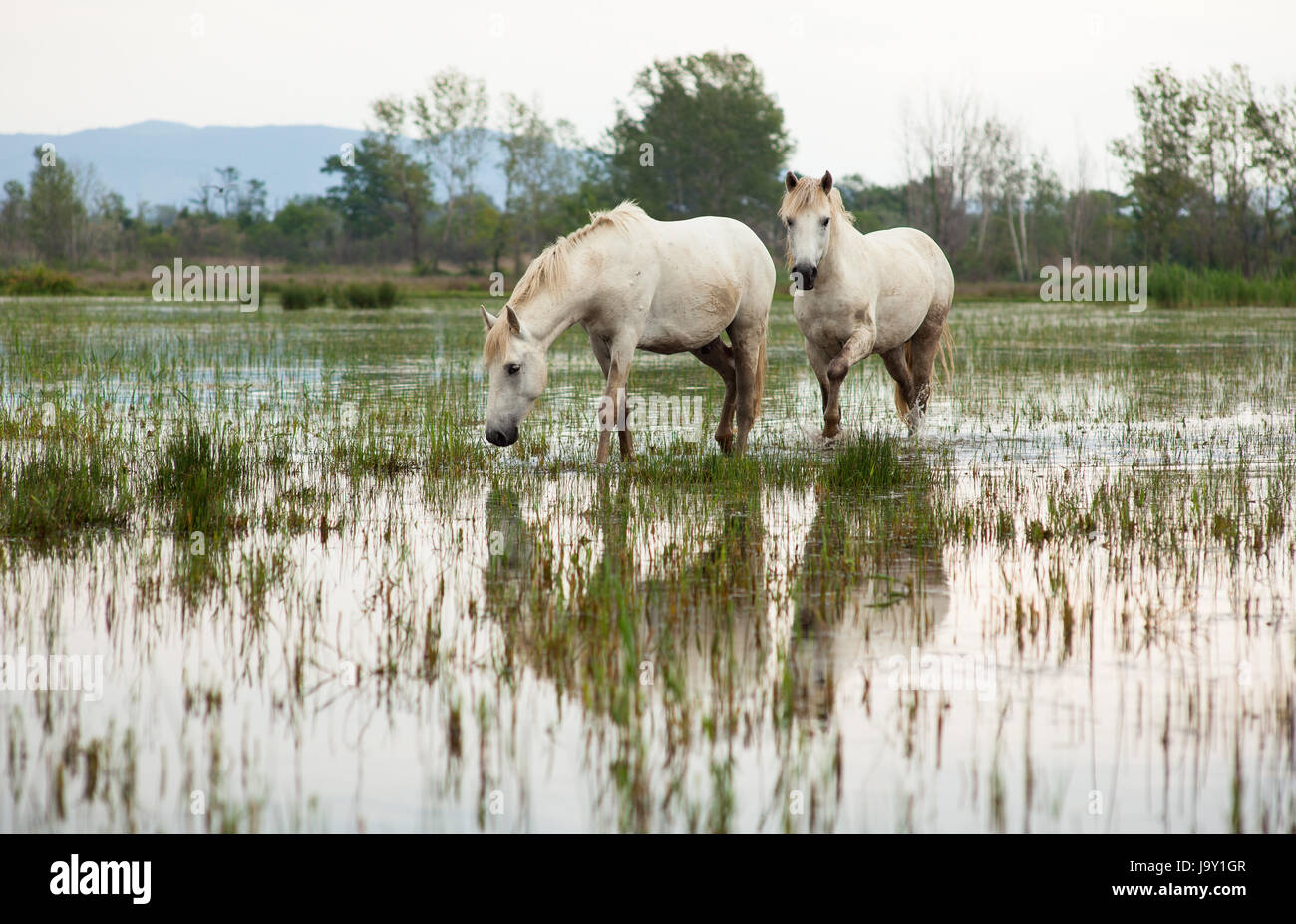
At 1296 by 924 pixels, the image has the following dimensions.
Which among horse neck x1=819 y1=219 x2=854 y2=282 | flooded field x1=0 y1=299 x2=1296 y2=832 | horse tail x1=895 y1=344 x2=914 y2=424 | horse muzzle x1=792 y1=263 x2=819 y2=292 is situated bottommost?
flooded field x1=0 y1=299 x2=1296 y2=832

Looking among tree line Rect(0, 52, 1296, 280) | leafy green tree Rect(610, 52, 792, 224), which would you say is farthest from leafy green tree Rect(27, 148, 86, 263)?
leafy green tree Rect(610, 52, 792, 224)

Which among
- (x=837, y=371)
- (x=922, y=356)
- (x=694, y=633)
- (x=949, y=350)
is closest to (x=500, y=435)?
(x=837, y=371)

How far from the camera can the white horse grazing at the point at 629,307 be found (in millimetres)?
7879

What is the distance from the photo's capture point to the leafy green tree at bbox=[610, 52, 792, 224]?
233 ft

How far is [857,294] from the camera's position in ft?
30.2

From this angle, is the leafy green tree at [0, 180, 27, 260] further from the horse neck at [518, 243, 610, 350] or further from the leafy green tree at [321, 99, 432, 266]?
the horse neck at [518, 243, 610, 350]

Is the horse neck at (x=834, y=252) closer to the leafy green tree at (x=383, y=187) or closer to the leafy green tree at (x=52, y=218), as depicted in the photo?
the leafy green tree at (x=383, y=187)

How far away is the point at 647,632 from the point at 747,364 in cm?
516

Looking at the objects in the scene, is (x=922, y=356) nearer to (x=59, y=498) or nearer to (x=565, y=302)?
(x=565, y=302)

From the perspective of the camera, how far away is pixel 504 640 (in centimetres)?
432

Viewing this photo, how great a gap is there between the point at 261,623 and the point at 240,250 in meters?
76.2

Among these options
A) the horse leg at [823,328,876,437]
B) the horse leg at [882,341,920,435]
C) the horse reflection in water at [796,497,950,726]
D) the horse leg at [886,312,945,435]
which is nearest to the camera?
the horse reflection in water at [796,497,950,726]

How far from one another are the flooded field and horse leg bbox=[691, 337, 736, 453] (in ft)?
0.69

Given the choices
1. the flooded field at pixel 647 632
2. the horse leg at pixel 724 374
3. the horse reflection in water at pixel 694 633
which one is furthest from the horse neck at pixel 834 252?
the horse reflection in water at pixel 694 633
